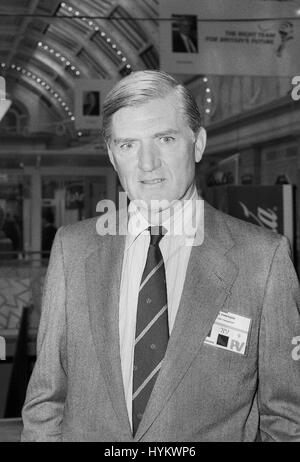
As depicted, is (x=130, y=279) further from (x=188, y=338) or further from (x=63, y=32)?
(x=63, y=32)

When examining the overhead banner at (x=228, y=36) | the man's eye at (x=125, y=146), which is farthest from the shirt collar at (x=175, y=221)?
the overhead banner at (x=228, y=36)

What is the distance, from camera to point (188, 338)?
117 centimetres

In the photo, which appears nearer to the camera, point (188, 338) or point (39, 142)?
point (188, 338)

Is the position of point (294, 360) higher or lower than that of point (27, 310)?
higher

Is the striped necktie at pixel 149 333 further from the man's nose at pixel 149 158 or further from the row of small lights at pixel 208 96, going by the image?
the row of small lights at pixel 208 96

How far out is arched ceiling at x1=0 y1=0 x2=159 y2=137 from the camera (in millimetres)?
5309

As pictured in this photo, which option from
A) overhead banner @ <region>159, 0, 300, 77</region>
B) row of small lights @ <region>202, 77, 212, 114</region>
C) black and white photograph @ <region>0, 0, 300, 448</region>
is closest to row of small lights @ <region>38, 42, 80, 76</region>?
overhead banner @ <region>159, 0, 300, 77</region>

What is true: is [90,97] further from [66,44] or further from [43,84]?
[66,44]

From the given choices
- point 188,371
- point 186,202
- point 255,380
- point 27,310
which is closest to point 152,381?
point 188,371

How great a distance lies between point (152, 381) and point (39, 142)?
4.57 metres

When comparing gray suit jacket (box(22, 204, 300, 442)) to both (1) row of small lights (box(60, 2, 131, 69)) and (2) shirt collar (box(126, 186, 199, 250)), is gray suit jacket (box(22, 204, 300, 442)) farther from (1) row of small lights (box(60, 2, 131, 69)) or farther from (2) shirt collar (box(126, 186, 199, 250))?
(1) row of small lights (box(60, 2, 131, 69))

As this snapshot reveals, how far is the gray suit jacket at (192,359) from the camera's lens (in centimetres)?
117

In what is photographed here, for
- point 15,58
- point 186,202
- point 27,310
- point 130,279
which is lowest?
point 27,310

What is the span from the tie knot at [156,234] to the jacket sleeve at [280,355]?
8.4 inches
